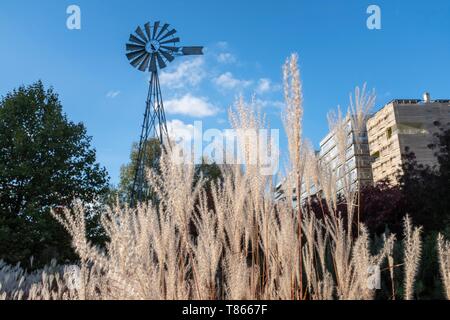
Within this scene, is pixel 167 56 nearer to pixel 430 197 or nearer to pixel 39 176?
pixel 39 176

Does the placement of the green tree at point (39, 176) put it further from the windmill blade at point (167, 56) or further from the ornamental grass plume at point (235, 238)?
the ornamental grass plume at point (235, 238)

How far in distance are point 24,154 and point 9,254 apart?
10.0 ft

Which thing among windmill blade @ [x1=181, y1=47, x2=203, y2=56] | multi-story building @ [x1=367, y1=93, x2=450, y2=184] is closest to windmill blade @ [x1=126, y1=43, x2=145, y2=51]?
windmill blade @ [x1=181, y1=47, x2=203, y2=56]

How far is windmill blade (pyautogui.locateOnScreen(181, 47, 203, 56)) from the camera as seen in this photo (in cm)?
1738

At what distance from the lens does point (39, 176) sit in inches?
514

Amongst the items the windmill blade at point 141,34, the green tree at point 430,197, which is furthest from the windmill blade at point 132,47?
the green tree at point 430,197

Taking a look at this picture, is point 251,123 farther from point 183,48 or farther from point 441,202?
point 183,48

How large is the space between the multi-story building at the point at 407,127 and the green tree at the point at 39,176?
31.3 metres

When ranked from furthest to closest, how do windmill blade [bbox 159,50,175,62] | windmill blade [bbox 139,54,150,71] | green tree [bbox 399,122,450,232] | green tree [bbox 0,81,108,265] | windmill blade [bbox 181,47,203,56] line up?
windmill blade [bbox 181,47,203,56] < windmill blade [bbox 159,50,175,62] < windmill blade [bbox 139,54,150,71] < green tree [bbox 0,81,108,265] < green tree [bbox 399,122,450,232]

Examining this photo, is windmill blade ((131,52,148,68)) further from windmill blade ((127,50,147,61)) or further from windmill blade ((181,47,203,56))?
windmill blade ((181,47,203,56))

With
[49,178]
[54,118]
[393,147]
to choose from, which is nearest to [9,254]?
[49,178]

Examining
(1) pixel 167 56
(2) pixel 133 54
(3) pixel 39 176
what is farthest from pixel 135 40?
(3) pixel 39 176

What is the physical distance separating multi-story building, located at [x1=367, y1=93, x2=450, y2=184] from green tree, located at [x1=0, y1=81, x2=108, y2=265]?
31.3 metres

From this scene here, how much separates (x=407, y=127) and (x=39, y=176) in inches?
1442
